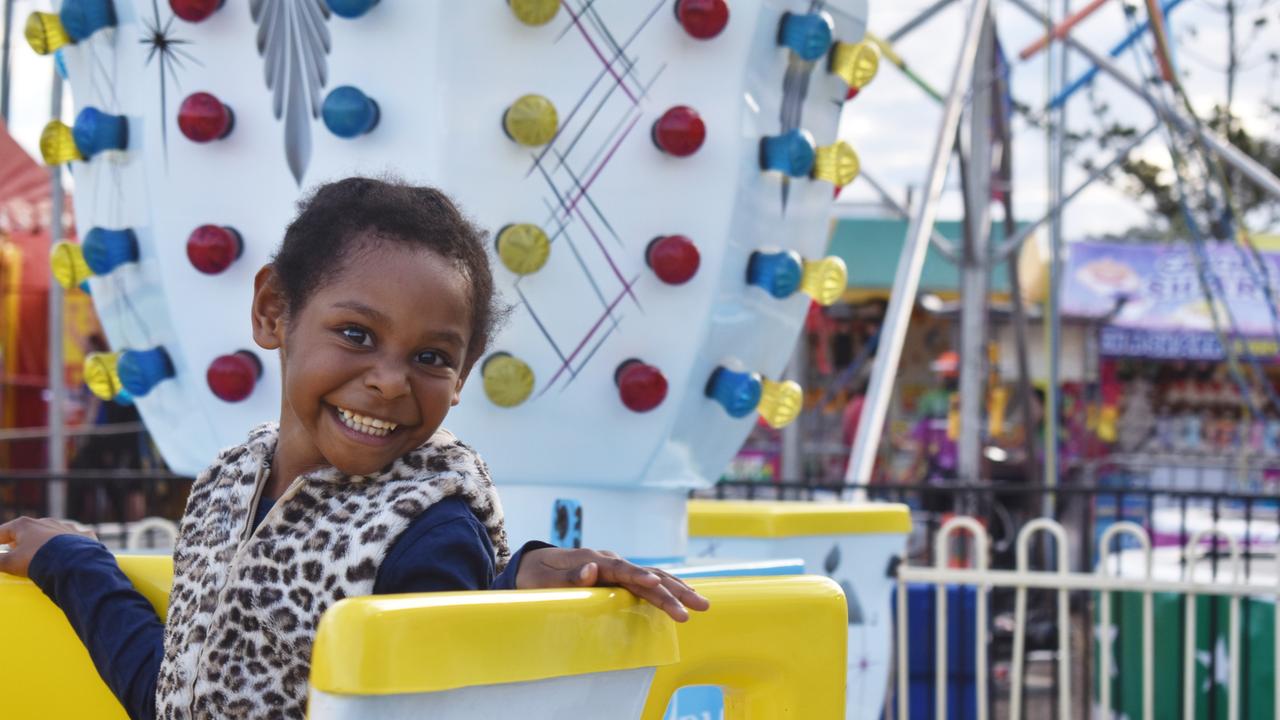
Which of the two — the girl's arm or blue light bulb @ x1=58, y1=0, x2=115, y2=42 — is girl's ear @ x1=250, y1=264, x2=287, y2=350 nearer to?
the girl's arm

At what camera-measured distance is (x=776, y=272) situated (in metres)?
2.25

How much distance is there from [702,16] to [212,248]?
784mm

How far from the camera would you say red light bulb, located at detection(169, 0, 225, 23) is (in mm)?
2162

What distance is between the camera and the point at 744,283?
7.52 feet

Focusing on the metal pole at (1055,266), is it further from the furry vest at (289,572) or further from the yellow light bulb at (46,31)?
the furry vest at (289,572)

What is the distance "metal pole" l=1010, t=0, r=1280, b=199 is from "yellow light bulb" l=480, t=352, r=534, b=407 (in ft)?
12.6

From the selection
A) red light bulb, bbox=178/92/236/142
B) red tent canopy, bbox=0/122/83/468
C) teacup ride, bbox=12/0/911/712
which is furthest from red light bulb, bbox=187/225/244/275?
red tent canopy, bbox=0/122/83/468

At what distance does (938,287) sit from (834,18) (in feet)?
32.5

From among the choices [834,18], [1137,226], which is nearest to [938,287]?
[834,18]

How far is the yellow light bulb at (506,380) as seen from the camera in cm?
209

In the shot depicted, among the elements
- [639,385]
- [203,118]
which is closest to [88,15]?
[203,118]

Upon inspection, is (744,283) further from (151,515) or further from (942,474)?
(942,474)

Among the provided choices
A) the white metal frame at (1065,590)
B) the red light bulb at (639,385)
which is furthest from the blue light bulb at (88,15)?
the white metal frame at (1065,590)

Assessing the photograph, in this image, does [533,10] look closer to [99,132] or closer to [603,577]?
[99,132]
